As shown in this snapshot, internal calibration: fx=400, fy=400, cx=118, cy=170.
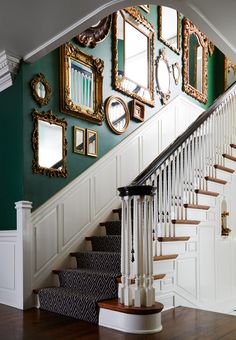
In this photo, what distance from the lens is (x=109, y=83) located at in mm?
5215

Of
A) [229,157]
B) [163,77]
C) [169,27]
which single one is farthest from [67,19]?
[169,27]

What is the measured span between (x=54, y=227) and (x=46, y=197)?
336 millimetres

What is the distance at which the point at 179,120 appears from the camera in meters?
6.71

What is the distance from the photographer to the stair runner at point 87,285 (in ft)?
11.3

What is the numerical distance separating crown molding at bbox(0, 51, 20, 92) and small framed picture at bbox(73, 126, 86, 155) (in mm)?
917

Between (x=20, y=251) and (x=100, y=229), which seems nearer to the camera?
(x=20, y=251)

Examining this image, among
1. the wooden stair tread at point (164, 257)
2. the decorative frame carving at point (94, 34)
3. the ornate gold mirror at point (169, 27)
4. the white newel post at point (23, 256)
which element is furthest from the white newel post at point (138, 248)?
the ornate gold mirror at point (169, 27)

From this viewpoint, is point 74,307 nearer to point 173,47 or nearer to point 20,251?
point 20,251

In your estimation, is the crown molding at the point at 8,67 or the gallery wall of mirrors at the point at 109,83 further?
the gallery wall of mirrors at the point at 109,83

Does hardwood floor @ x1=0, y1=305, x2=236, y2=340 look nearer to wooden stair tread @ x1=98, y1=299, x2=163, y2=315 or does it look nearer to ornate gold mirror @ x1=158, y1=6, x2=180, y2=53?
wooden stair tread @ x1=98, y1=299, x2=163, y2=315

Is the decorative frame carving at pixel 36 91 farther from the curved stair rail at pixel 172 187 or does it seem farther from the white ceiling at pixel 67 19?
the curved stair rail at pixel 172 187

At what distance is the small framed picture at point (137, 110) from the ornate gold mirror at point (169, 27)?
56.2 inches

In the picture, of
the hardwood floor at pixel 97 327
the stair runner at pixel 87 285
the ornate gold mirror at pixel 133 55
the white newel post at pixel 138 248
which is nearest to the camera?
the hardwood floor at pixel 97 327

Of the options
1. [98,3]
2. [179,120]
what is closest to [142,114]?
[179,120]
